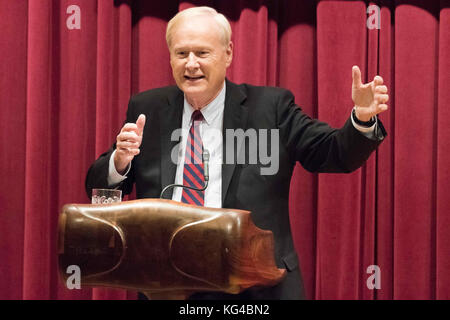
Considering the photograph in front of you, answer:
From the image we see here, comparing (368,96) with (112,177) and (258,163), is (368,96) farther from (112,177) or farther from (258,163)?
(112,177)

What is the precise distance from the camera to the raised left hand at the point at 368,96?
63.5 inches

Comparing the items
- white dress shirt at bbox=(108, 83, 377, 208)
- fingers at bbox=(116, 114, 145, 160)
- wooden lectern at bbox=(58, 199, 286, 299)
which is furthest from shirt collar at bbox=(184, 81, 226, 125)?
wooden lectern at bbox=(58, 199, 286, 299)

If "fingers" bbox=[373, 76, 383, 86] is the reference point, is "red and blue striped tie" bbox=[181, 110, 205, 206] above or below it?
below

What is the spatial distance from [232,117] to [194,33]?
312mm

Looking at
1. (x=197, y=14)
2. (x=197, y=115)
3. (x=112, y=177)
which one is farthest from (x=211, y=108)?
(x=112, y=177)

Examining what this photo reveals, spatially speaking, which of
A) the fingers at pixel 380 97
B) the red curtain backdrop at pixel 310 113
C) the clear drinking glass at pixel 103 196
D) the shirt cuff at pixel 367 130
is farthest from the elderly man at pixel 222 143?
the red curtain backdrop at pixel 310 113

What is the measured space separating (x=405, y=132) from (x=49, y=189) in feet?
5.84

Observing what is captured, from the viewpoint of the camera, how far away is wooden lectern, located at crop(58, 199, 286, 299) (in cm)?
127

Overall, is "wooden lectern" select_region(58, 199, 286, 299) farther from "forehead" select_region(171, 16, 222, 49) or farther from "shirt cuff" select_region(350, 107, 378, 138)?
"forehead" select_region(171, 16, 222, 49)

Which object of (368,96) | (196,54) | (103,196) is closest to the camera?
(103,196)

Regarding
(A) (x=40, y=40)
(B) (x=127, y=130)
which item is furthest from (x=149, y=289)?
(A) (x=40, y=40)

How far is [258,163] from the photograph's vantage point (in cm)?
194
